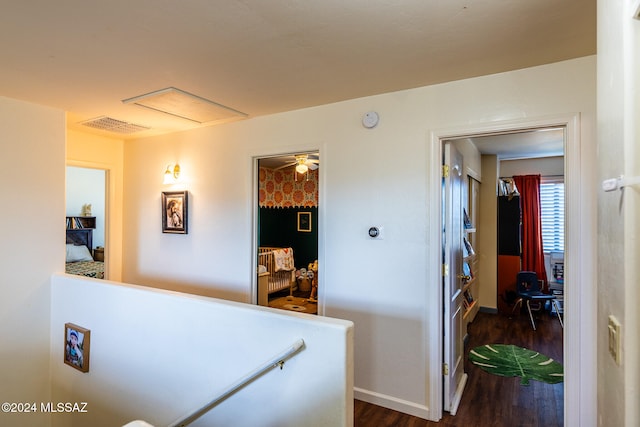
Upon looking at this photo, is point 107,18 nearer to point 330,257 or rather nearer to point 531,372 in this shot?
point 330,257

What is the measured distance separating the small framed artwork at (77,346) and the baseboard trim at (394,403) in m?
2.09

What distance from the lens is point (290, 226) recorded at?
6.68 metres

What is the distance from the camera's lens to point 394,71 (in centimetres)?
219

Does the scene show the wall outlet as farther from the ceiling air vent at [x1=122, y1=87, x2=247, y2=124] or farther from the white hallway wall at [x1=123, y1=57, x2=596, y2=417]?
the ceiling air vent at [x1=122, y1=87, x2=247, y2=124]

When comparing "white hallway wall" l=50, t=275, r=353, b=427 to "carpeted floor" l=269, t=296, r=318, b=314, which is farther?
"carpeted floor" l=269, t=296, r=318, b=314

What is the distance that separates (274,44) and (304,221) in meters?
4.81

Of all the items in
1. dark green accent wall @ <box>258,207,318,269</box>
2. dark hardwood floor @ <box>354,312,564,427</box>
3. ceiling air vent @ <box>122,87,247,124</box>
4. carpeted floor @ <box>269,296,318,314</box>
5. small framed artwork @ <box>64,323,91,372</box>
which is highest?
ceiling air vent @ <box>122,87,247,124</box>

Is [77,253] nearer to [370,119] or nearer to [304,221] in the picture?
[304,221]

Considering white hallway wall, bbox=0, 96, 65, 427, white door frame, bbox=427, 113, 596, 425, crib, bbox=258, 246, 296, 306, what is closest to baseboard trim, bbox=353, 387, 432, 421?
white door frame, bbox=427, 113, 596, 425

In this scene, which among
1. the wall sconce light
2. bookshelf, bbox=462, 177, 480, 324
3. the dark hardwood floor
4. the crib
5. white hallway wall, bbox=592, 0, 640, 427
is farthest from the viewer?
the crib

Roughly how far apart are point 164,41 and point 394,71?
137cm

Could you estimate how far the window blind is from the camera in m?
5.25

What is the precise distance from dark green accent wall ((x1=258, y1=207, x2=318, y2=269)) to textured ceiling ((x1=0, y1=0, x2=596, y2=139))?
13.1 feet

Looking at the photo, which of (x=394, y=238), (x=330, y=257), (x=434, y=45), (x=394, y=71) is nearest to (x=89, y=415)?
(x=330, y=257)
